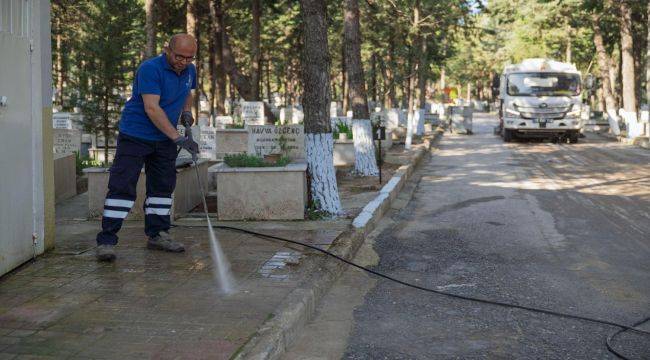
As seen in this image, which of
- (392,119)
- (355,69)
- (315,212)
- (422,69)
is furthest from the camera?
(392,119)

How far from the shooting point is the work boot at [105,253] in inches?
251

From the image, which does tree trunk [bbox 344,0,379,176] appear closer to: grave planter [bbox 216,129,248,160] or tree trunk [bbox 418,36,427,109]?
grave planter [bbox 216,129,248,160]

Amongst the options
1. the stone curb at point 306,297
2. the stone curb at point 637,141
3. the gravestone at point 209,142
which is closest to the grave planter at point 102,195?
the stone curb at point 306,297

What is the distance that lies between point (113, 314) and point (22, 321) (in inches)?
21.4

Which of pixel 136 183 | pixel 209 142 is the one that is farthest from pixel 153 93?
pixel 209 142

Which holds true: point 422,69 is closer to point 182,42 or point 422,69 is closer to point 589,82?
point 589,82

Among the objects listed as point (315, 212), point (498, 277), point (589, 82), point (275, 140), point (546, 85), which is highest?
point (589, 82)

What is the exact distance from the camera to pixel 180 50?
654 centimetres

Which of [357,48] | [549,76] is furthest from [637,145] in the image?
[357,48]

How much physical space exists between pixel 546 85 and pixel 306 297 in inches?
973

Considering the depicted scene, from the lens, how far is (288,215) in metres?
8.92

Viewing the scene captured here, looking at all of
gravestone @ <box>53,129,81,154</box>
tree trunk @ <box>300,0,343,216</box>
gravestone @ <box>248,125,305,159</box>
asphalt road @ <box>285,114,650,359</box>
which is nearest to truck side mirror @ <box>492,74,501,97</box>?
asphalt road @ <box>285,114,650,359</box>

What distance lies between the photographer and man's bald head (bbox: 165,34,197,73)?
21.5 feet

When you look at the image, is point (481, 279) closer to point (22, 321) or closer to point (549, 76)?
point (22, 321)
